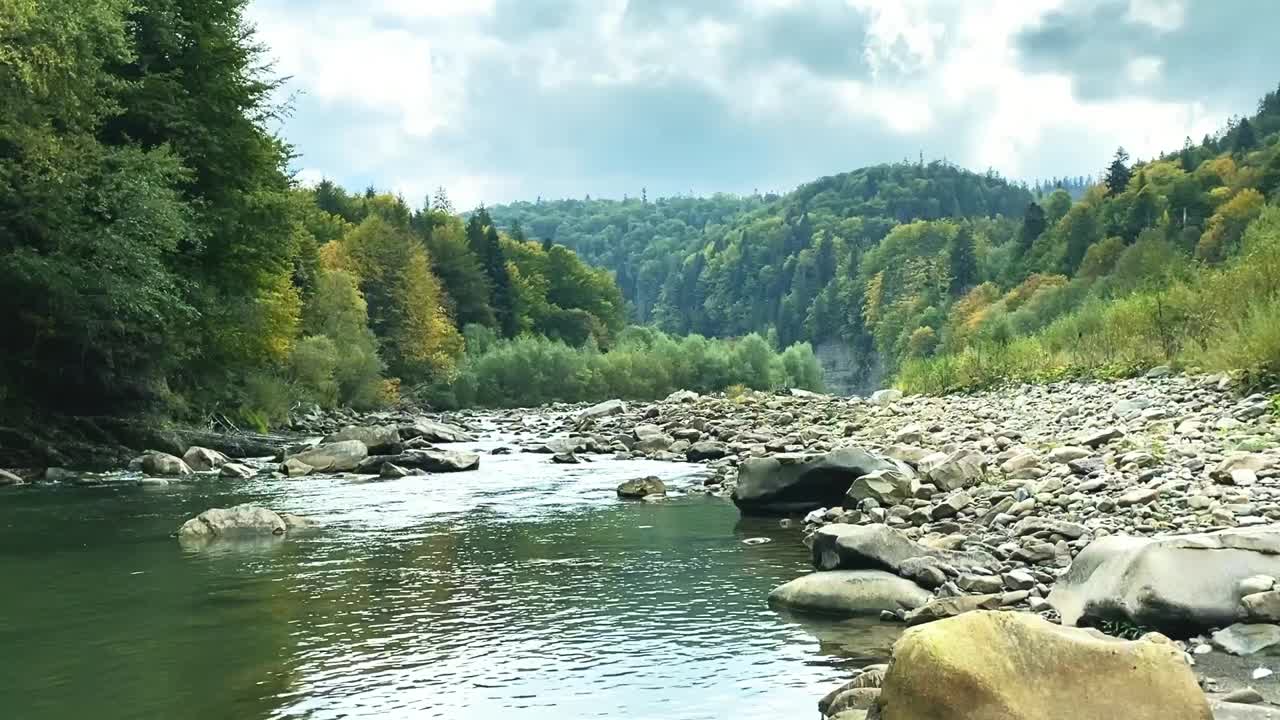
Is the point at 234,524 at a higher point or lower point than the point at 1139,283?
lower

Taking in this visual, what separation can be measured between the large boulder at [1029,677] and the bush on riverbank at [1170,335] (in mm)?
13732

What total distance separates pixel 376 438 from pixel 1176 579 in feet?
72.1

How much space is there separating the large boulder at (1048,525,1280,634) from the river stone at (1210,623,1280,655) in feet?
0.58

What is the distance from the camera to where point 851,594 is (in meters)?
9.23

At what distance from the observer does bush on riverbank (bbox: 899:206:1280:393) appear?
18.6 meters

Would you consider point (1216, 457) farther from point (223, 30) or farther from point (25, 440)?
point (223, 30)

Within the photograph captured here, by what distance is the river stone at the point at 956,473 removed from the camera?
15.0 metres

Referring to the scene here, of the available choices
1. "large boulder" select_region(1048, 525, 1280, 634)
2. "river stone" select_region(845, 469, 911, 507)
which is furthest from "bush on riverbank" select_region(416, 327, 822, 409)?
"large boulder" select_region(1048, 525, 1280, 634)

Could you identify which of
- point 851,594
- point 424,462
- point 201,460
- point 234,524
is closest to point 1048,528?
point 851,594

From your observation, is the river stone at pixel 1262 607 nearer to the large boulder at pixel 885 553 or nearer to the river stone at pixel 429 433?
the large boulder at pixel 885 553

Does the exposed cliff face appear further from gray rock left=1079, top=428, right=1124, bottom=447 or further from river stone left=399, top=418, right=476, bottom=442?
gray rock left=1079, top=428, right=1124, bottom=447

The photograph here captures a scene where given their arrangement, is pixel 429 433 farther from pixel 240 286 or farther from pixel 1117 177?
pixel 1117 177

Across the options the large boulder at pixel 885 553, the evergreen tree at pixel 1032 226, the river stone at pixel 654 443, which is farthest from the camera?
the evergreen tree at pixel 1032 226

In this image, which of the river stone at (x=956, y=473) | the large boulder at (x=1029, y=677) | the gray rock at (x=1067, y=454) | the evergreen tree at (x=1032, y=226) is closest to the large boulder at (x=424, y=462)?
the river stone at (x=956, y=473)
